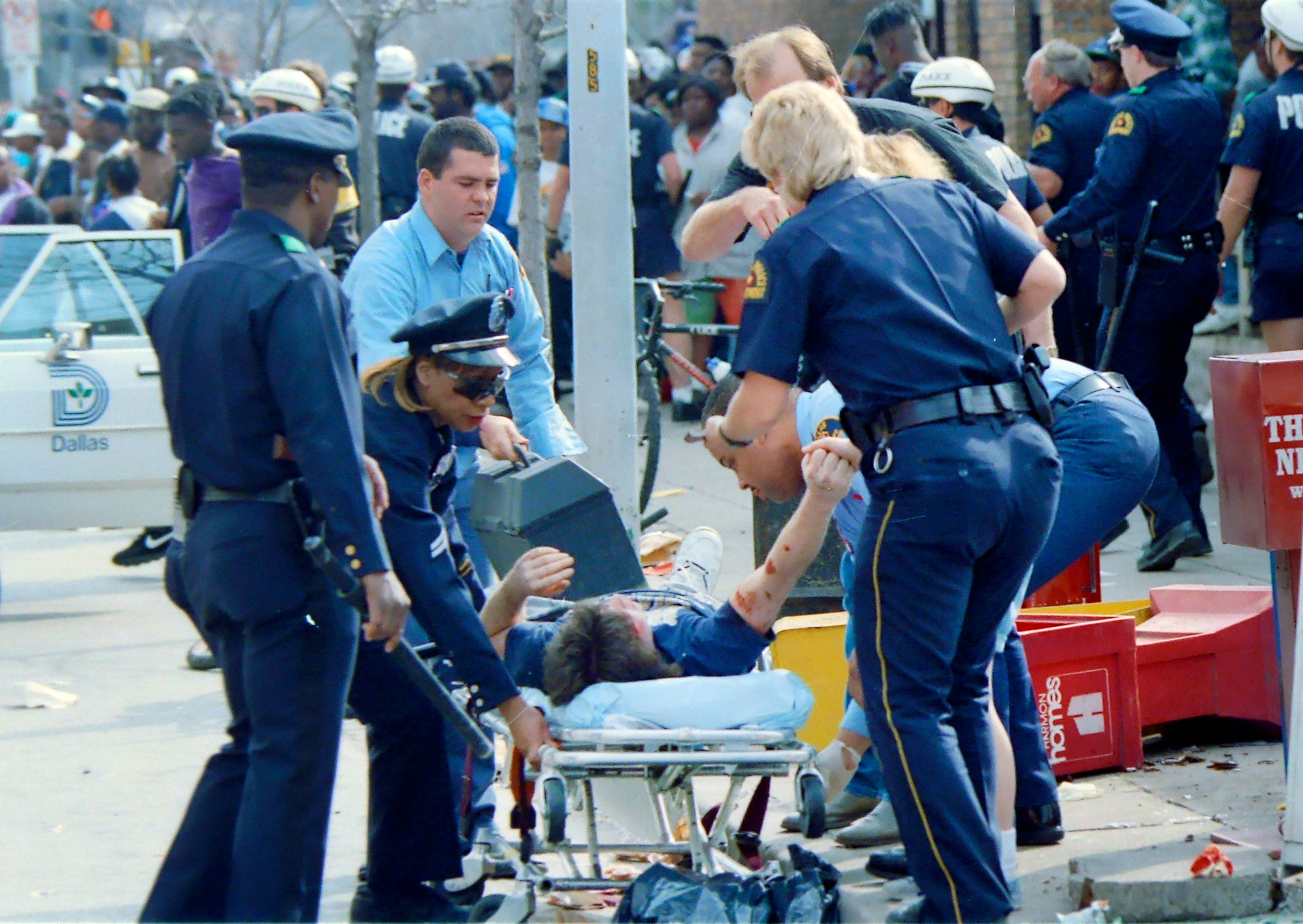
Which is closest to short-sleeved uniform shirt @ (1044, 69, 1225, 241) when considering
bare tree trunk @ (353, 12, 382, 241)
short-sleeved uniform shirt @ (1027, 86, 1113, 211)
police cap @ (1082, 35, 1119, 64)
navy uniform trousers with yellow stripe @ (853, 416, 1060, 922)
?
short-sleeved uniform shirt @ (1027, 86, 1113, 211)

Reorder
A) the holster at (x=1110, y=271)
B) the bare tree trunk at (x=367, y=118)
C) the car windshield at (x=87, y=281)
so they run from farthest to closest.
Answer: the bare tree trunk at (x=367, y=118), the car windshield at (x=87, y=281), the holster at (x=1110, y=271)

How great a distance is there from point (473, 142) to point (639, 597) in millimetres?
1500

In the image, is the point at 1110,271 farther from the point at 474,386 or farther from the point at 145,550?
the point at 145,550

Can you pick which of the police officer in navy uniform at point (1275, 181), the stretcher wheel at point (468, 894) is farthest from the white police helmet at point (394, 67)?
the stretcher wheel at point (468, 894)

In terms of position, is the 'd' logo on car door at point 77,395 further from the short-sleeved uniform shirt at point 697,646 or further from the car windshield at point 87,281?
the short-sleeved uniform shirt at point 697,646

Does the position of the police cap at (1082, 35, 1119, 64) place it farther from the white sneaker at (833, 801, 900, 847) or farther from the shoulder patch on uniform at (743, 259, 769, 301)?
the shoulder patch on uniform at (743, 259, 769, 301)

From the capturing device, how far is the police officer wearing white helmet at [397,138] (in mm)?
11461

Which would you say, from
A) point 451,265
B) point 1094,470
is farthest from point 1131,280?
point 451,265

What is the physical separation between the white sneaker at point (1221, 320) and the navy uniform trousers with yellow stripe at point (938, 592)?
7389 millimetres

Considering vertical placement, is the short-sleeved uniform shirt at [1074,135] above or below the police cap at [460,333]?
above

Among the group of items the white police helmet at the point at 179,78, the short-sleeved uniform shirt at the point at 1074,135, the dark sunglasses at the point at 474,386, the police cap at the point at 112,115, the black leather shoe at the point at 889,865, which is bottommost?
the black leather shoe at the point at 889,865

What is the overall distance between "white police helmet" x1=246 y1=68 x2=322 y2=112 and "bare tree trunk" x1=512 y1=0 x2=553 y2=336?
1380 mm

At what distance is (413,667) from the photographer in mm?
3914

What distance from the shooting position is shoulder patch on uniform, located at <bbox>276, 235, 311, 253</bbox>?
3711 mm
